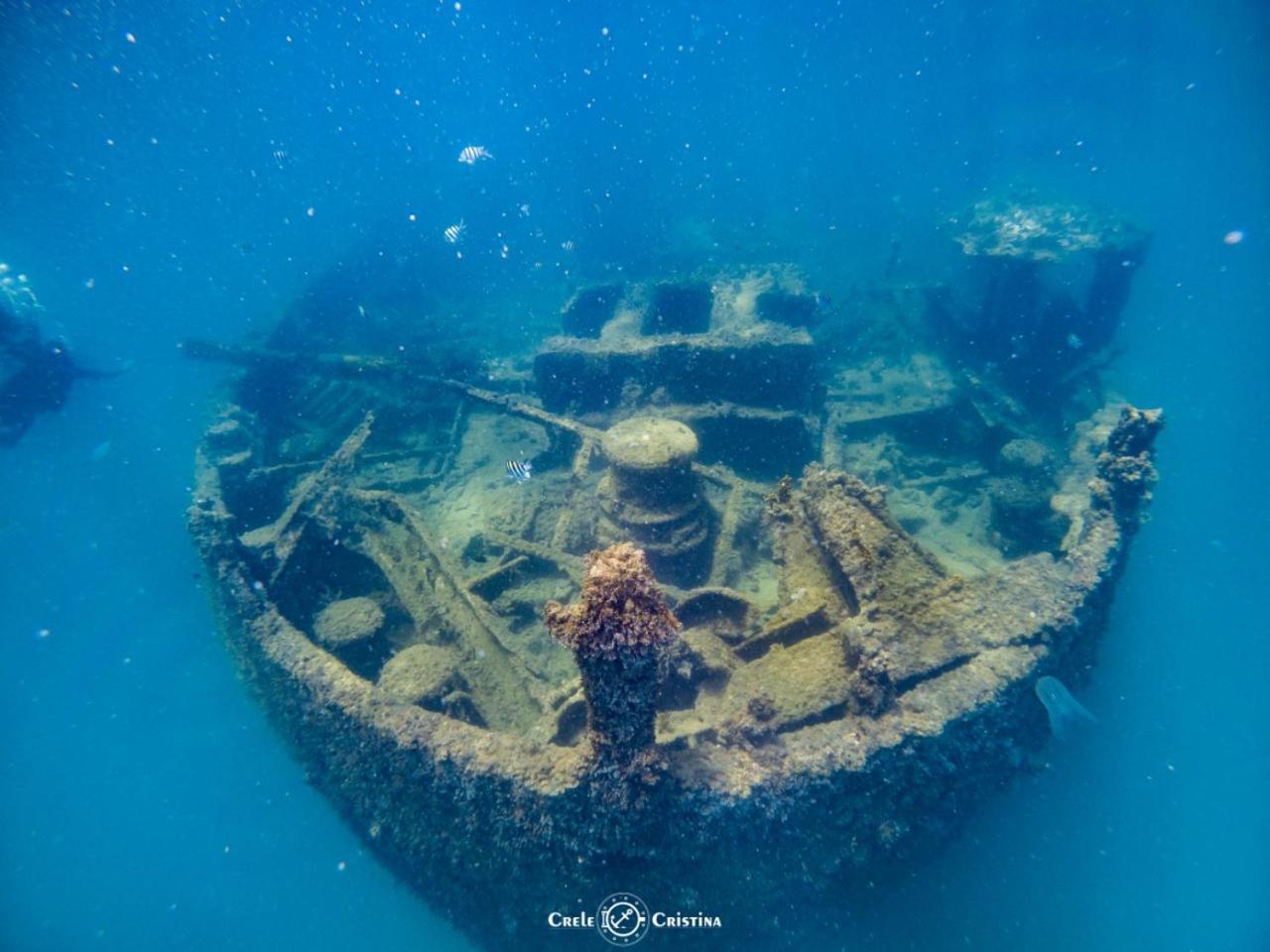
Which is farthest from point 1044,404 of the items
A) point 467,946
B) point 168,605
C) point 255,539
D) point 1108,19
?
point 1108,19

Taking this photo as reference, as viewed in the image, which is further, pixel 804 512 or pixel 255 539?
pixel 255 539

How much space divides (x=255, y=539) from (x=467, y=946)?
6.02 m

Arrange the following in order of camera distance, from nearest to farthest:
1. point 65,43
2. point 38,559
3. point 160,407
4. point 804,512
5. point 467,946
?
point 804,512 → point 467,946 → point 38,559 → point 160,407 → point 65,43

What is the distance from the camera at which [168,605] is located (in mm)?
14367

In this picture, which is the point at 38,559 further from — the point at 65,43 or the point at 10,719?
the point at 65,43

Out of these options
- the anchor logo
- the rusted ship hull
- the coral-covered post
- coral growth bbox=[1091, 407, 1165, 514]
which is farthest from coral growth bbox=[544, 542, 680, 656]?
coral growth bbox=[1091, 407, 1165, 514]

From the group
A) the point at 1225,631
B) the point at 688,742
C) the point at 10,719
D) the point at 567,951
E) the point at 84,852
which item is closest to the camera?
the point at 688,742

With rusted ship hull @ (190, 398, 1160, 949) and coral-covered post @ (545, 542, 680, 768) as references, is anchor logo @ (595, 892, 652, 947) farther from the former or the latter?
coral-covered post @ (545, 542, 680, 768)

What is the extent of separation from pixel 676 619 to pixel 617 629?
1.41ft

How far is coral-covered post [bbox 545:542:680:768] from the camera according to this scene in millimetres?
2576

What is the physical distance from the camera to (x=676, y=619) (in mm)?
2891

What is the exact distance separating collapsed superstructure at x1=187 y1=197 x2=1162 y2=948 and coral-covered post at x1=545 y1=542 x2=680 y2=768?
0.01m

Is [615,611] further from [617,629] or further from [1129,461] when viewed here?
[1129,461]

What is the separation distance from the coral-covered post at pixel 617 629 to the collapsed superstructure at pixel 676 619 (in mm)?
14
